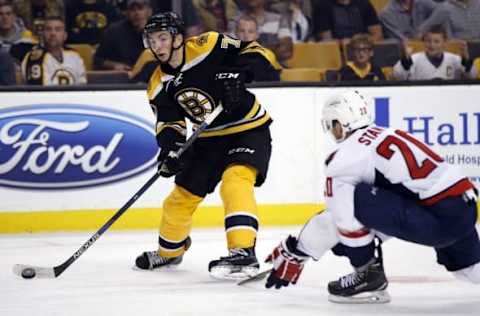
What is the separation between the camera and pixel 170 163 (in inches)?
177

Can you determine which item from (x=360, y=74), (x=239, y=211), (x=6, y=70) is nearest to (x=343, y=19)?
(x=360, y=74)

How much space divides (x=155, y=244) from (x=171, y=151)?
114 cm

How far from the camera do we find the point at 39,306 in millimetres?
3826

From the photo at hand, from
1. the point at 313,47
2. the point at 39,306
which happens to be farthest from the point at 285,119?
the point at 39,306

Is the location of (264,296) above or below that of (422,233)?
below

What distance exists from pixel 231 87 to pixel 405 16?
2797 millimetres

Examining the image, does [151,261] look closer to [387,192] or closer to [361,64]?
[387,192]

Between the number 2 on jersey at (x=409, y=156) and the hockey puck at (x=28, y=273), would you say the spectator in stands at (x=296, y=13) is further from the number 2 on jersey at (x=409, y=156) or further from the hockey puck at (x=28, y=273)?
the number 2 on jersey at (x=409, y=156)

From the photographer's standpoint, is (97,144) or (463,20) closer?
(97,144)

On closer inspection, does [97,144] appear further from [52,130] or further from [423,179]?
[423,179]

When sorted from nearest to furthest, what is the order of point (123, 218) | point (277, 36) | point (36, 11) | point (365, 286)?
point (365, 286) → point (123, 218) → point (36, 11) → point (277, 36)

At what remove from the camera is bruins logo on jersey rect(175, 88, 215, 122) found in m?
4.55

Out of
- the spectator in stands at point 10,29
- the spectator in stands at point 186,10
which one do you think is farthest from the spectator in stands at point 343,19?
the spectator in stands at point 10,29

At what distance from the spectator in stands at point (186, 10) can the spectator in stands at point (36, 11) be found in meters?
0.55
